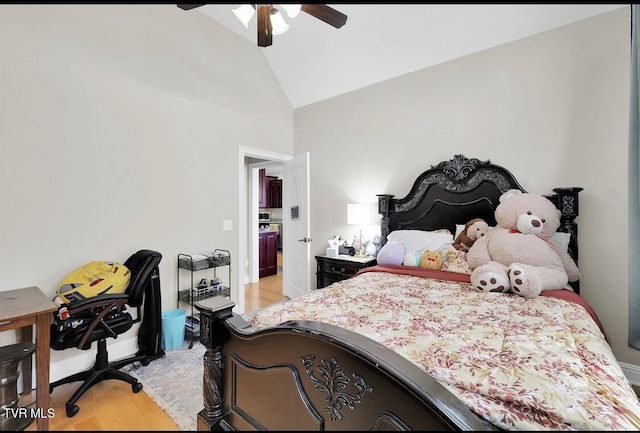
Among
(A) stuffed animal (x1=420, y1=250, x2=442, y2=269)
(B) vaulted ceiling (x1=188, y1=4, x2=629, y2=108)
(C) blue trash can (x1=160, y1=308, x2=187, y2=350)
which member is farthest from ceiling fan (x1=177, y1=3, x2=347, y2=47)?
(C) blue trash can (x1=160, y1=308, x2=187, y2=350)

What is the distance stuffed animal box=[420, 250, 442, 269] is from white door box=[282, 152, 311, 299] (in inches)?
66.7

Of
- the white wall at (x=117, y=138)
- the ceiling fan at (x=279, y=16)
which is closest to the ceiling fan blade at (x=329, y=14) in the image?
the ceiling fan at (x=279, y=16)

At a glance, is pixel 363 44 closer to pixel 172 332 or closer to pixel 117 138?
pixel 117 138

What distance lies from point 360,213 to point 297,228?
108 cm

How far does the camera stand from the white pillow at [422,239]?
107 inches

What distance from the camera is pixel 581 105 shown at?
2.38 metres

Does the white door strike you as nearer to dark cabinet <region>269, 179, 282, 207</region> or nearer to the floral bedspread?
the floral bedspread

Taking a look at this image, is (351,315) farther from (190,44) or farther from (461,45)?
(190,44)

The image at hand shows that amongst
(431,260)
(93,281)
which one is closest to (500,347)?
(431,260)

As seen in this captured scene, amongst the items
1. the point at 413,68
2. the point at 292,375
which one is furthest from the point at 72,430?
the point at 413,68

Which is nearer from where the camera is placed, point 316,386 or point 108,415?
point 108,415

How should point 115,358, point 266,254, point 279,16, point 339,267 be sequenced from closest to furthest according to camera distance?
point 279,16
point 115,358
point 339,267
point 266,254

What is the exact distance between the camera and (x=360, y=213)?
11.1 feet

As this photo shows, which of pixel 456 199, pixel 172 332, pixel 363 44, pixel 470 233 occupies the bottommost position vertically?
pixel 172 332
